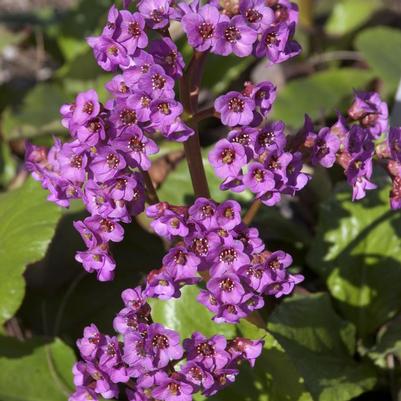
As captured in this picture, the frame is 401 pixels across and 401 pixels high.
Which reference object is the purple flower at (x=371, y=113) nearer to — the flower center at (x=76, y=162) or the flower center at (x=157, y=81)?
the flower center at (x=157, y=81)

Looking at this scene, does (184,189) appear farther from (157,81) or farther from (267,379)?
(157,81)

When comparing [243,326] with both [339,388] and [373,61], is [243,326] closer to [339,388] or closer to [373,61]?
[339,388]

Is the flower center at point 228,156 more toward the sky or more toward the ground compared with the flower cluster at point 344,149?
more toward the sky

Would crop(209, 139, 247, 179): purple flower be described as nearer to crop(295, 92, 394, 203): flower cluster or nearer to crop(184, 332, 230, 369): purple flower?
crop(295, 92, 394, 203): flower cluster

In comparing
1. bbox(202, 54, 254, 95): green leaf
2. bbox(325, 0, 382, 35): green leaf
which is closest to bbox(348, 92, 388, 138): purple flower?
bbox(202, 54, 254, 95): green leaf

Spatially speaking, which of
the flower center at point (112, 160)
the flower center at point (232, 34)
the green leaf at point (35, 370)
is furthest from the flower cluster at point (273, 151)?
the green leaf at point (35, 370)
